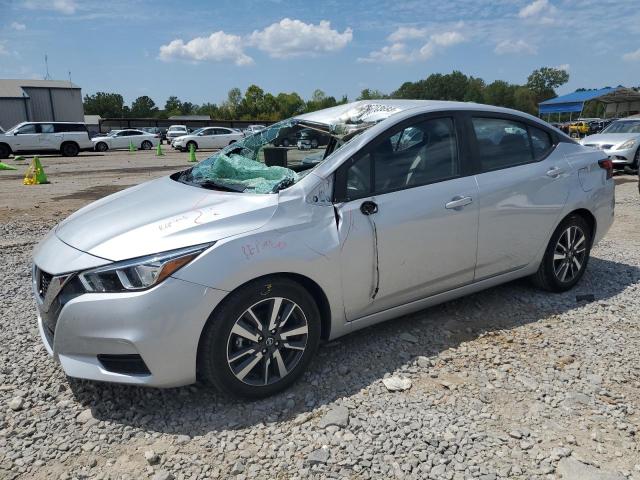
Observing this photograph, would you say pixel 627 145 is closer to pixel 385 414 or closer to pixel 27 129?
pixel 385 414

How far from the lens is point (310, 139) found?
3.84 meters

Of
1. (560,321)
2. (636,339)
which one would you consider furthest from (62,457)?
(636,339)

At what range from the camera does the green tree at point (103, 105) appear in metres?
107

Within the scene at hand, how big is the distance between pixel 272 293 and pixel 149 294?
656 mm

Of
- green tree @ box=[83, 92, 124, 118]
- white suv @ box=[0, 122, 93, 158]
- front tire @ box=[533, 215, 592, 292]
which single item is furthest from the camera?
green tree @ box=[83, 92, 124, 118]

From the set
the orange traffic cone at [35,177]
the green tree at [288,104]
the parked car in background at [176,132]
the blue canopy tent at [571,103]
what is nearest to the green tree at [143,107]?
the green tree at [288,104]

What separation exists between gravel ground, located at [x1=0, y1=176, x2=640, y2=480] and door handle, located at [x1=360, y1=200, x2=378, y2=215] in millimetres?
1003

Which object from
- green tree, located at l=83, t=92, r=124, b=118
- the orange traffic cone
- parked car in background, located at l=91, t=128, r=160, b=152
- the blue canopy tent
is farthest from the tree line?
the orange traffic cone

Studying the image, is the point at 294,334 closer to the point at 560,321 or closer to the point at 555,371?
the point at 555,371

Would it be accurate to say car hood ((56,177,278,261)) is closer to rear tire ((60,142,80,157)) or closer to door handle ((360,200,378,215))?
door handle ((360,200,378,215))

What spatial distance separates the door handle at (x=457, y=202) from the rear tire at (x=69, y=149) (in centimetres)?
2657

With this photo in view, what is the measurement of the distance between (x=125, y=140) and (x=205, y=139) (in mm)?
5779

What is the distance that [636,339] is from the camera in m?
3.61

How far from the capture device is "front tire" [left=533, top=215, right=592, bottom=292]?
4.26m
